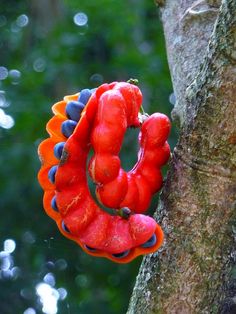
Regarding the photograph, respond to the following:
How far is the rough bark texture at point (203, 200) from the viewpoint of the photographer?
1218 mm

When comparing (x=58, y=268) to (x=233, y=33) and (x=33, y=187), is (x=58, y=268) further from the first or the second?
(x=233, y=33)

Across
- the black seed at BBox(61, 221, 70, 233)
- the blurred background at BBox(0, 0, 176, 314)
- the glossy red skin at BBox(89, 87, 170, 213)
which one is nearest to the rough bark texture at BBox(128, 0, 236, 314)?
the glossy red skin at BBox(89, 87, 170, 213)

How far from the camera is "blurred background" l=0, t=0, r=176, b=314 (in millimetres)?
4492

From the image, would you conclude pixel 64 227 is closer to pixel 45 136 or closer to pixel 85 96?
pixel 85 96

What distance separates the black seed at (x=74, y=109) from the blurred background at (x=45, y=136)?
115 inches

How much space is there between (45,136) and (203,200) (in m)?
3.33

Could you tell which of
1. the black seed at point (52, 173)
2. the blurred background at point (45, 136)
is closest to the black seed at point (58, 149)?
the black seed at point (52, 173)

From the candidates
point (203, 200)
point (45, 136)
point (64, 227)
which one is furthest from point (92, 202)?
point (45, 136)

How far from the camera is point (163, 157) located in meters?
1.31

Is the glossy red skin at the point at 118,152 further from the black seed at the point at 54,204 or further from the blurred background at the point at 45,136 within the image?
the blurred background at the point at 45,136

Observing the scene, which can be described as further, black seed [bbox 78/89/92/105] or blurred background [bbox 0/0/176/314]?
blurred background [bbox 0/0/176/314]

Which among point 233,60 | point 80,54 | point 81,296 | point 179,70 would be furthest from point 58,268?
point 233,60

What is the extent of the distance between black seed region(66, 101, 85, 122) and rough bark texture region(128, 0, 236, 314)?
6.7 inches

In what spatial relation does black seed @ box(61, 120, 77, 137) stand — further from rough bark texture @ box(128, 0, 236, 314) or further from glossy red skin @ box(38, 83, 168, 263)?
rough bark texture @ box(128, 0, 236, 314)
